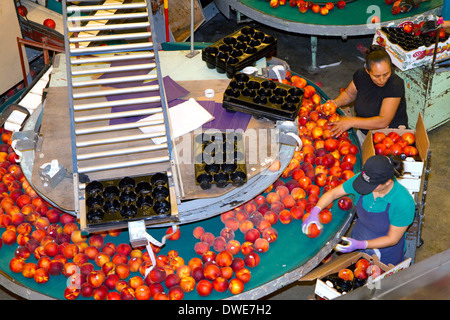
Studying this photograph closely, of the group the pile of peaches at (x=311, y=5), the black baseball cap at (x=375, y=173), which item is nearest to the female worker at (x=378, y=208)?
the black baseball cap at (x=375, y=173)

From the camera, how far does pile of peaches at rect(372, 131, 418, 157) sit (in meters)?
5.54

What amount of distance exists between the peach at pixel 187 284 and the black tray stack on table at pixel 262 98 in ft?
5.42

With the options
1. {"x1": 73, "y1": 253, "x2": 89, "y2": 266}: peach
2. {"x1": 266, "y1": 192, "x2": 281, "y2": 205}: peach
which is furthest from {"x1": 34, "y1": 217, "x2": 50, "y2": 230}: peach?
{"x1": 266, "y1": 192, "x2": 281, "y2": 205}: peach

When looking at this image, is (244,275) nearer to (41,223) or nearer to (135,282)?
(135,282)

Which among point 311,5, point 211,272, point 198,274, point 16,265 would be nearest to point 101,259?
point 16,265

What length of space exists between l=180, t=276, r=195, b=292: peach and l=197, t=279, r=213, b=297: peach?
0.07 meters

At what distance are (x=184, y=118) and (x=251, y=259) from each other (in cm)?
147

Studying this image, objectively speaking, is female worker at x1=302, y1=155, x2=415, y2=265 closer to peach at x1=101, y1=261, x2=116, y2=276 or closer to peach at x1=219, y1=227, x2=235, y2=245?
peach at x1=219, y1=227, x2=235, y2=245

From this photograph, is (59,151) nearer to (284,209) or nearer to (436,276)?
(284,209)

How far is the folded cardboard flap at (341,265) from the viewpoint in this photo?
4.85 meters

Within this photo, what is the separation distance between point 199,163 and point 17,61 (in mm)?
4564

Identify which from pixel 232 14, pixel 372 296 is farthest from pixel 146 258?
pixel 232 14

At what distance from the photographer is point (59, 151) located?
4.77 m

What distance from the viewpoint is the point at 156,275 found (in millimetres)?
4594
